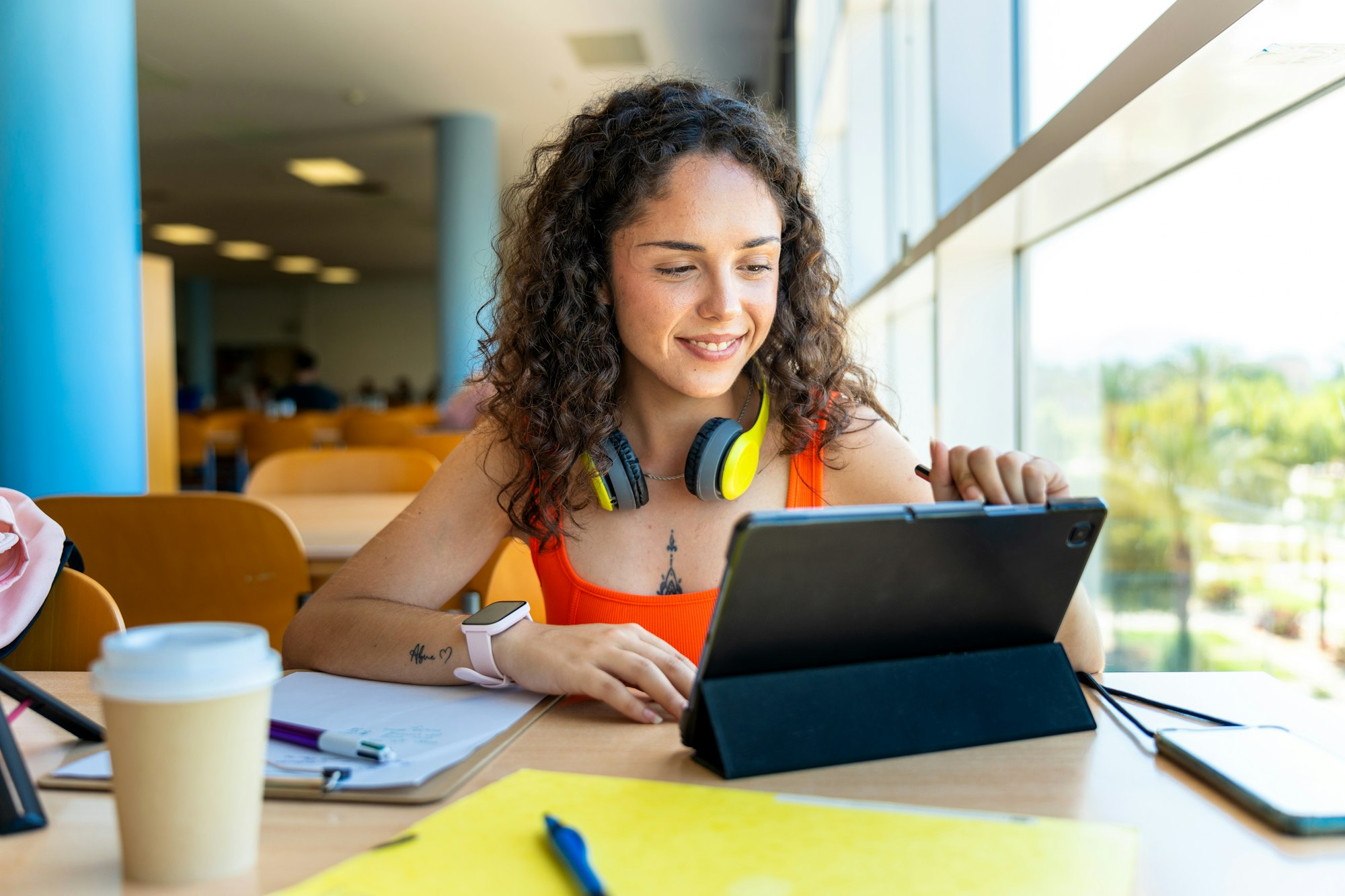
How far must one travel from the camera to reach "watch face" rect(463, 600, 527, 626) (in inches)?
39.3

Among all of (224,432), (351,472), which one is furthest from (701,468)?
(224,432)

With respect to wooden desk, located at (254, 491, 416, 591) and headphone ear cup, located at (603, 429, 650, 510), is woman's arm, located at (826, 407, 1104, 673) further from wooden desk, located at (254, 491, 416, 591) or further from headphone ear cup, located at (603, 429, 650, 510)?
A: wooden desk, located at (254, 491, 416, 591)

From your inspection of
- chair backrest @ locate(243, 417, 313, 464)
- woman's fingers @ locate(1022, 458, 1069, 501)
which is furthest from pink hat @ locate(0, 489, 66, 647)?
chair backrest @ locate(243, 417, 313, 464)

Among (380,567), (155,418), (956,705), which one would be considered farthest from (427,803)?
(155,418)

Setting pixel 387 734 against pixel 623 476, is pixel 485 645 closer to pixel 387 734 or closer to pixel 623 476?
pixel 387 734

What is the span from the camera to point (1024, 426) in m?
2.34

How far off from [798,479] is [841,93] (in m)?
3.29

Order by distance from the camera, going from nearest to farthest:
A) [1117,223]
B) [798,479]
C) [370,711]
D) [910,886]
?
1. [910,886]
2. [370,711]
3. [798,479]
4. [1117,223]

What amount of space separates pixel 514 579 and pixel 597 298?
60cm

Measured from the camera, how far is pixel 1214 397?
1691 mm

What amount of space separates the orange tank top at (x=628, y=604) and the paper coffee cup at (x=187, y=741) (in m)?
0.72

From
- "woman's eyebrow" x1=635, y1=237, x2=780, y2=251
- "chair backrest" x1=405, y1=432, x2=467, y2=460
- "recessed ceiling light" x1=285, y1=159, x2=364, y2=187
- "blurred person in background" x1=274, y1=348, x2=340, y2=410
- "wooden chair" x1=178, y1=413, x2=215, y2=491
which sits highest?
"recessed ceiling light" x1=285, y1=159, x2=364, y2=187

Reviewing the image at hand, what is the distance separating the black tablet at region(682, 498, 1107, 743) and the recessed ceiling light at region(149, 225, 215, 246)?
13.3 metres

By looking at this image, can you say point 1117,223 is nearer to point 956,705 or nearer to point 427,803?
point 956,705
